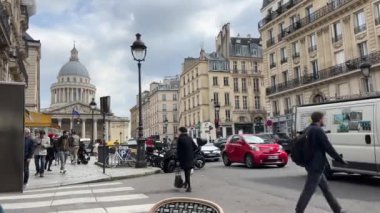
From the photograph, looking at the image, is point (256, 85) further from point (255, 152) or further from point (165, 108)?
point (255, 152)

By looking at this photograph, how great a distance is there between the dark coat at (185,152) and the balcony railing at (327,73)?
79.5 feet

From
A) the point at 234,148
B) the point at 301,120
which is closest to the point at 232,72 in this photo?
the point at 234,148

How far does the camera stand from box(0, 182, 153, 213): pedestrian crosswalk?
8508mm

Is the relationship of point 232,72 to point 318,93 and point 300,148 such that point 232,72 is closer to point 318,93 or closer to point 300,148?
point 318,93

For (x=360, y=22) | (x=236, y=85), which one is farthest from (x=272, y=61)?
(x=236, y=85)

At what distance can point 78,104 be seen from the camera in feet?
410

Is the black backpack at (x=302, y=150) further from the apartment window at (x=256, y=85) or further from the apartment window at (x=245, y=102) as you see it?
the apartment window at (x=256, y=85)

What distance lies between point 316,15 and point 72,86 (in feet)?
347

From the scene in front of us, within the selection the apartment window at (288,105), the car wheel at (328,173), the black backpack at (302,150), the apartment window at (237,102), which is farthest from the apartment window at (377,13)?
the apartment window at (237,102)

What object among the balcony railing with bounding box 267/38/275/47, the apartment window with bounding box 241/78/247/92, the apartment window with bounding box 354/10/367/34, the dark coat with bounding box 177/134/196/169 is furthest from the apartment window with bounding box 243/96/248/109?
the dark coat with bounding box 177/134/196/169

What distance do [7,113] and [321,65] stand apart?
3672 cm

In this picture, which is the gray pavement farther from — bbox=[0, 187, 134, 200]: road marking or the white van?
the white van

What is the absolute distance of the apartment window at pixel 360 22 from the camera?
32.7 m

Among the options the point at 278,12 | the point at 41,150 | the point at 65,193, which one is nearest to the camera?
the point at 65,193
